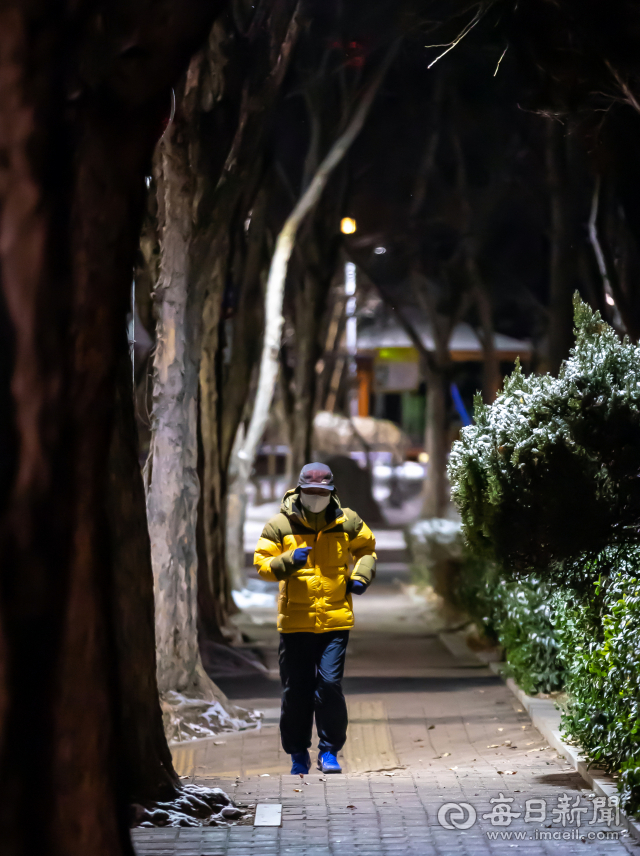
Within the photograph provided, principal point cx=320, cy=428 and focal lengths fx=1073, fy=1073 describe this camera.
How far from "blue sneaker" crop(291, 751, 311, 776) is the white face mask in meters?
1.56

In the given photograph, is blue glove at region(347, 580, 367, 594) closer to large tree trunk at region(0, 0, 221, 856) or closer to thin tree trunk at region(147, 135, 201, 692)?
thin tree trunk at region(147, 135, 201, 692)

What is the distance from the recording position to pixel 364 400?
2212 inches

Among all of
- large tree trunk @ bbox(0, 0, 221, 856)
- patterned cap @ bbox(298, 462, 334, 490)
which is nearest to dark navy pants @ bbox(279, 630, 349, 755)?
patterned cap @ bbox(298, 462, 334, 490)

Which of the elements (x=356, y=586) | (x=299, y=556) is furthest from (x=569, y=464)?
(x=299, y=556)

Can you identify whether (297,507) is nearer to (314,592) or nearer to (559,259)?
(314,592)

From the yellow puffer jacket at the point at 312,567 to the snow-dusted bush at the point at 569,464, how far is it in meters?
0.87

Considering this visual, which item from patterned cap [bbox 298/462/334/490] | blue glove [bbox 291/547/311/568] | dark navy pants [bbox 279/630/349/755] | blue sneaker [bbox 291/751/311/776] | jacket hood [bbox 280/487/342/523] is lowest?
blue sneaker [bbox 291/751/311/776]

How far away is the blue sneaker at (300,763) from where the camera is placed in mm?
6723

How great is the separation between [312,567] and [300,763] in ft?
4.26

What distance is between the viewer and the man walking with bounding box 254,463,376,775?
6469mm

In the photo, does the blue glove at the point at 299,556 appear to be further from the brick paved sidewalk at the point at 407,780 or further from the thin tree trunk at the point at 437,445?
the thin tree trunk at the point at 437,445

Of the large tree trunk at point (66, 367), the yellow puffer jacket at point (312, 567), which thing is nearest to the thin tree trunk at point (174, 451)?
the yellow puffer jacket at point (312, 567)

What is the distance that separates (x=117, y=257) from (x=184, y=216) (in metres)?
5.74

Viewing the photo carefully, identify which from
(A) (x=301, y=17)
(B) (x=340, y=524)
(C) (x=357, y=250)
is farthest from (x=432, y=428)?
(B) (x=340, y=524)
